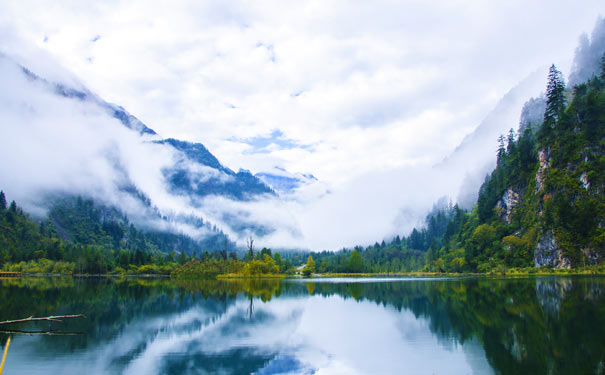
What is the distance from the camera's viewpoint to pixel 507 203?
474 ft

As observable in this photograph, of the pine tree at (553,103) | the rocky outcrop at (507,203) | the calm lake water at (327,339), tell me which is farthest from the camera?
the rocky outcrop at (507,203)

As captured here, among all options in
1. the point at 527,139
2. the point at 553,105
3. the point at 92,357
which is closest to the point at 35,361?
the point at 92,357

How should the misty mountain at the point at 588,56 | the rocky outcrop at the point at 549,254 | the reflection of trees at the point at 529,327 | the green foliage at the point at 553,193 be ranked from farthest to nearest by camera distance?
the misty mountain at the point at 588,56 < the rocky outcrop at the point at 549,254 < the green foliage at the point at 553,193 < the reflection of trees at the point at 529,327

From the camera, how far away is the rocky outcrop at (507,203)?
460ft

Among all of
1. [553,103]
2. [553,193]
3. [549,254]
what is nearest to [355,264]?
[549,254]

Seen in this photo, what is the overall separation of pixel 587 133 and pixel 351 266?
109 m

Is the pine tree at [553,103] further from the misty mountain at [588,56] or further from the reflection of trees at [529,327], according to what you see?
the reflection of trees at [529,327]

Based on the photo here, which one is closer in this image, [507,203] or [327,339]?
[327,339]

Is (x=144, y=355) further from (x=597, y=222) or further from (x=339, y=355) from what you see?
(x=597, y=222)

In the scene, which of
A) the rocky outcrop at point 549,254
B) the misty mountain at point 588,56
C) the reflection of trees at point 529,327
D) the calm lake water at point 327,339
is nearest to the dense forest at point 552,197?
the rocky outcrop at point 549,254

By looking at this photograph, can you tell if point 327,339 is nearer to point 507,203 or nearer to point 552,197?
point 552,197

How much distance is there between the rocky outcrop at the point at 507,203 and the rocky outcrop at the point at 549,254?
28871 mm

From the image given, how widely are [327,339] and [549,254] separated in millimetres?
97231

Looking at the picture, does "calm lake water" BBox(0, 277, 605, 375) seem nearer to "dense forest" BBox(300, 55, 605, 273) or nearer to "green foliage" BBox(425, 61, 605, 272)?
"green foliage" BBox(425, 61, 605, 272)
